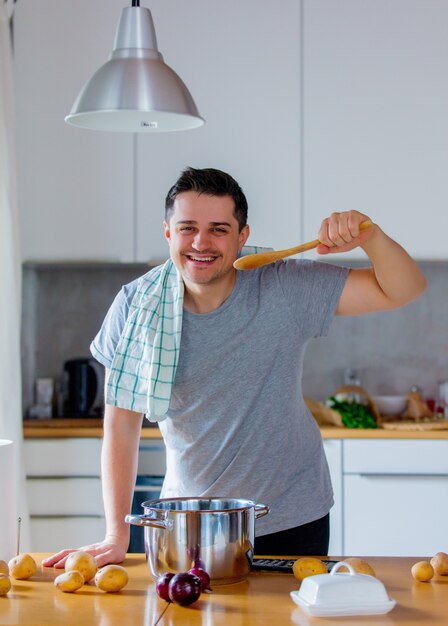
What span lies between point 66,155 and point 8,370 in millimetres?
899

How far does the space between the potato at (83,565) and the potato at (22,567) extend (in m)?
0.06

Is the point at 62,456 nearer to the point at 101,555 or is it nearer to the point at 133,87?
the point at 101,555

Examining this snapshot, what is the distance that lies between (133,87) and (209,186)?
36 centimetres

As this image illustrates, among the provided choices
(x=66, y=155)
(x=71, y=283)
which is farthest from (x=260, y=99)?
(x=71, y=283)

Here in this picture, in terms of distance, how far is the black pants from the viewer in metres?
2.07

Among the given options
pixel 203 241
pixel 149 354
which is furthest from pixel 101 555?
pixel 203 241

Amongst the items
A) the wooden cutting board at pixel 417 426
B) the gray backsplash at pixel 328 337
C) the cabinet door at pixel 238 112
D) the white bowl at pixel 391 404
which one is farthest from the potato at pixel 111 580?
the gray backsplash at pixel 328 337

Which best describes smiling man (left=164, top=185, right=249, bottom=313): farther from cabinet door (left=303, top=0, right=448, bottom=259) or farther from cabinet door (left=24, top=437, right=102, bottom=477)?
cabinet door (left=303, top=0, right=448, bottom=259)

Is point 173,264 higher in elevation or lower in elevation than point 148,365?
higher

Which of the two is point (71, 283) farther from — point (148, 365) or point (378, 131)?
point (148, 365)

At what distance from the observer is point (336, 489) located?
11.1 ft

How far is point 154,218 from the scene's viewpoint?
3725 mm

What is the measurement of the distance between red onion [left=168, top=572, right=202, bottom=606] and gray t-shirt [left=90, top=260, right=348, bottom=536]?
62cm

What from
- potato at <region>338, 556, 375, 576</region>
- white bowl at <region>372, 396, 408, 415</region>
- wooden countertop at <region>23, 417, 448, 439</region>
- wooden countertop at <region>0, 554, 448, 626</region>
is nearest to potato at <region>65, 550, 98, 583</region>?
wooden countertop at <region>0, 554, 448, 626</region>
